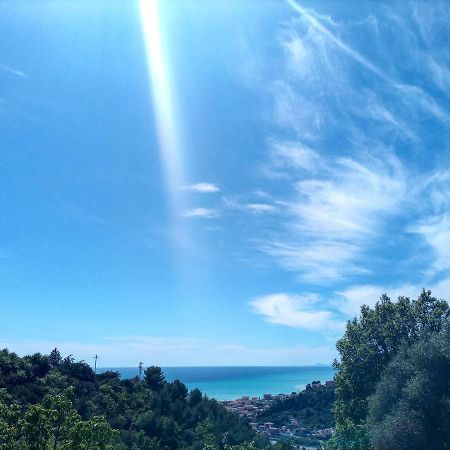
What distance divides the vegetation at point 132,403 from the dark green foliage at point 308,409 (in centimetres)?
1874

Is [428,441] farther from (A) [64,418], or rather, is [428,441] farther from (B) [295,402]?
(B) [295,402]

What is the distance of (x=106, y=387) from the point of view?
27484mm

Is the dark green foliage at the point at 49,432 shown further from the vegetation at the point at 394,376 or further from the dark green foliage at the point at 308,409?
the dark green foliage at the point at 308,409

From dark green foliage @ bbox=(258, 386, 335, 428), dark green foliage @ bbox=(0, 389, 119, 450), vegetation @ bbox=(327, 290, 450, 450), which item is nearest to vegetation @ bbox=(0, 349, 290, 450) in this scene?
dark green foliage @ bbox=(0, 389, 119, 450)

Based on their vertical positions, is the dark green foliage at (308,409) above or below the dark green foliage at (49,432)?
below

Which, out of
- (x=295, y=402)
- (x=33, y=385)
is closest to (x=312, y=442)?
(x=33, y=385)

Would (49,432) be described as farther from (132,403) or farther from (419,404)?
(132,403)

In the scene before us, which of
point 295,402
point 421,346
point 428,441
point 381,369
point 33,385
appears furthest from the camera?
point 295,402

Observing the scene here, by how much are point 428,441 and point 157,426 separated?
12582 millimetres

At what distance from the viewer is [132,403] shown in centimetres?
2683

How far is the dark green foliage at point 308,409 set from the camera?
43.5 metres

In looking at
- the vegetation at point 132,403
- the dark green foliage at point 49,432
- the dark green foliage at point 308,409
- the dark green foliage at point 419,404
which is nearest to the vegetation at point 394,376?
the dark green foliage at point 419,404

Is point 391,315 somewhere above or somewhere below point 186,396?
above

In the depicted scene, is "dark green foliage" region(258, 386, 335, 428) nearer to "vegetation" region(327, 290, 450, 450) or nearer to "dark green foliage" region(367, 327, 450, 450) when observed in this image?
"vegetation" region(327, 290, 450, 450)
